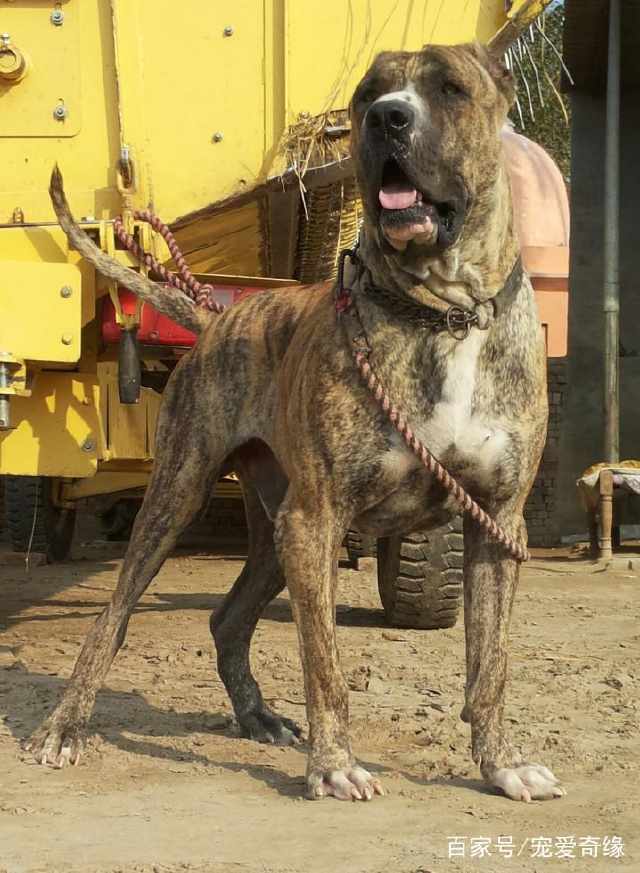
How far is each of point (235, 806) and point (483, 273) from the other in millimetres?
1532

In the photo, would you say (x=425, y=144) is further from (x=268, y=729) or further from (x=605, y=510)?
(x=605, y=510)

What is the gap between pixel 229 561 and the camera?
9.73 meters

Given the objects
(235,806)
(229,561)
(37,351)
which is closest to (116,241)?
(37,351)

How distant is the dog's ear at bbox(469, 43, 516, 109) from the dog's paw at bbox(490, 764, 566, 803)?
5.86ft

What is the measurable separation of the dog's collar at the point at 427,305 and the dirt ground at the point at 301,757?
124cm

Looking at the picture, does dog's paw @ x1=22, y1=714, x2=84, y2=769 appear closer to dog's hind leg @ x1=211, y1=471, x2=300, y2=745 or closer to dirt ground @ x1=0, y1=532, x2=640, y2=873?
dirt ground @ x1=0, y1=532, x2=640, y2=873

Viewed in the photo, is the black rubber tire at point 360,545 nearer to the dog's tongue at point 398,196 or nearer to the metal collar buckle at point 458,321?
the metal collar buckle at point 458,321

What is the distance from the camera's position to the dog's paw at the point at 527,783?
3752mm

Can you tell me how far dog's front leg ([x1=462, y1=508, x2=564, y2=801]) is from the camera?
3885 millimetres

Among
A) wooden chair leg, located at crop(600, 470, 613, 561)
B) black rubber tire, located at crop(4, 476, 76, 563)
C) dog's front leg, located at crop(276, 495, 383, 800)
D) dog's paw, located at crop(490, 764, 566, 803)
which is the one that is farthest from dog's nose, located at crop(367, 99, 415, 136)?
wooden chair leg, located at crop(600, 470, 613, 561)

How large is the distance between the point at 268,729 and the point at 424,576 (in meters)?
1.94

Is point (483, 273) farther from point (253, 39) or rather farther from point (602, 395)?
point (602, 395)

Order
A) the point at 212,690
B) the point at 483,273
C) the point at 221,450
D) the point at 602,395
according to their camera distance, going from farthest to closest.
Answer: the point at 602,395, the point at 212,690, the point at 221,450, the point at 483,273

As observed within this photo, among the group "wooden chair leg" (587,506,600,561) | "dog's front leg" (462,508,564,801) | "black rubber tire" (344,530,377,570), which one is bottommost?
"wooden chair leg" (587,506,600,561)
